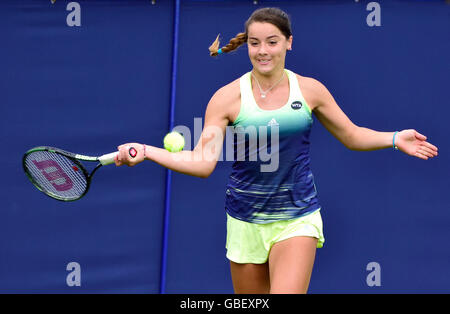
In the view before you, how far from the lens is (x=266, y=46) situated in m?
4.15

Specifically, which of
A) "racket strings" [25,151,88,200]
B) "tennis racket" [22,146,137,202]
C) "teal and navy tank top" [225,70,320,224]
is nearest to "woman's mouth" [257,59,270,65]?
"teal and navy tank top" [225,70,320,224]

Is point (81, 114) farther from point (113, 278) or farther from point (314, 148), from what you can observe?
point (314, 148)

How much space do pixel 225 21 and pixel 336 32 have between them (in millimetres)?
763

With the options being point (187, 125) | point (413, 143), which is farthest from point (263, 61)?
point (187, 125)

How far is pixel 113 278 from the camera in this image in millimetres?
5848

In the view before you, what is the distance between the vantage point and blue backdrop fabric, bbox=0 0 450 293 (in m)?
5.64

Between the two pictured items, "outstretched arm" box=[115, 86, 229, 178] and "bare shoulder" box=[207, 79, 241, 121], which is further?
"bare shoulder" box=[207, 79, 241, 121]

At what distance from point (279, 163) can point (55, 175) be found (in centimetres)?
120

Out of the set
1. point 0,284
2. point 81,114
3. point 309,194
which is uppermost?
point 81,114

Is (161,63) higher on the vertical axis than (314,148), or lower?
higher

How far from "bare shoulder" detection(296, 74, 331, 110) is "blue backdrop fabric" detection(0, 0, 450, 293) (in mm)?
1388

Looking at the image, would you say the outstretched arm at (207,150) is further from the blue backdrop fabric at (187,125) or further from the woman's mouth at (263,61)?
the blue backdrop fabric at (187,125)

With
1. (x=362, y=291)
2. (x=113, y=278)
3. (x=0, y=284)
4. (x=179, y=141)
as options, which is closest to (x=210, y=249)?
(x=113, y=278)

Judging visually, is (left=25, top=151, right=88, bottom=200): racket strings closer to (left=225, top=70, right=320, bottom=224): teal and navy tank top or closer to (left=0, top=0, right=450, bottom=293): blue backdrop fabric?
(left=225, top=70, right=320, bottom=224): teal and navy tank top
